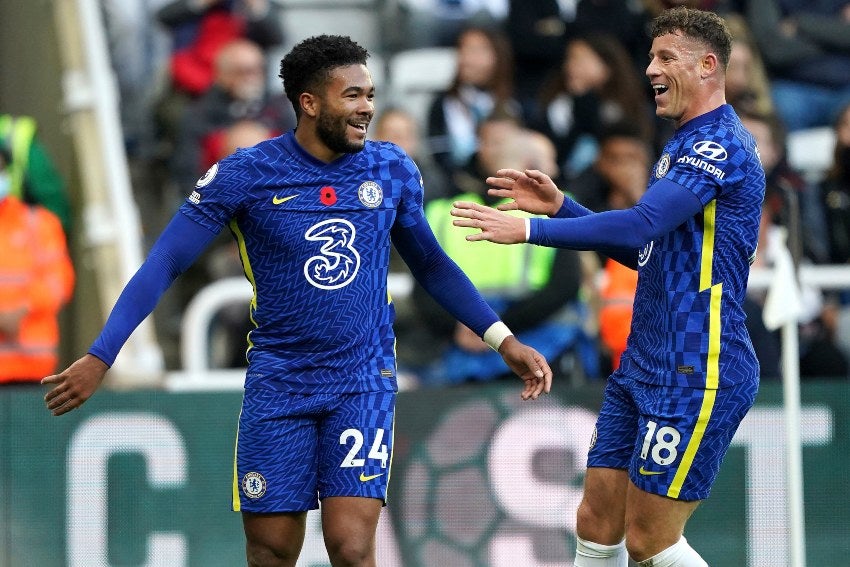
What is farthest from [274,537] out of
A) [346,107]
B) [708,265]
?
[708,265]

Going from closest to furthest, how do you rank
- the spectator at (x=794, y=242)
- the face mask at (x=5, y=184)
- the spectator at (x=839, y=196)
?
1. the spectator at (x=794, y=242)
2. the face mask at (x=5, y=184)
3. the spectator at (x=839, y=196)

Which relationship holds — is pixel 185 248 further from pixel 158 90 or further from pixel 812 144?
pixel 812 144

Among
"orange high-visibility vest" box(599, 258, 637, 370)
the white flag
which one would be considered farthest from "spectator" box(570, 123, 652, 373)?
the white flag

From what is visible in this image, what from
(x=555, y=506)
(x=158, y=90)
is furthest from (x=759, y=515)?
(x=158, y=90)

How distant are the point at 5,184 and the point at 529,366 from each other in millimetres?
4824

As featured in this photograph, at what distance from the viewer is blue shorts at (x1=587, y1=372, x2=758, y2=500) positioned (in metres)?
5.83

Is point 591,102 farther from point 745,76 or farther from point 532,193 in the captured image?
point 532,193

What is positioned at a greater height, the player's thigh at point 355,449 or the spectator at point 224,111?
the spectator at point 224,111

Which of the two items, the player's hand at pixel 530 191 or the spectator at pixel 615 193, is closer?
the player's hand at pixel 530 191

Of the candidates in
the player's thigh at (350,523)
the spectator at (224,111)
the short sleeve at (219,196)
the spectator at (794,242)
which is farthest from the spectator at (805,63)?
the player's thigh at (350,523)

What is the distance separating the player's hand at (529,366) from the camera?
6.13 metres

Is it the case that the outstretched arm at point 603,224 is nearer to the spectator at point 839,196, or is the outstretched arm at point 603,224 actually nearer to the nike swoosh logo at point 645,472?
the nike swoosh logo at point 645,472

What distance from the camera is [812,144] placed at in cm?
1094

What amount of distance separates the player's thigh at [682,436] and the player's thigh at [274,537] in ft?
4.43
